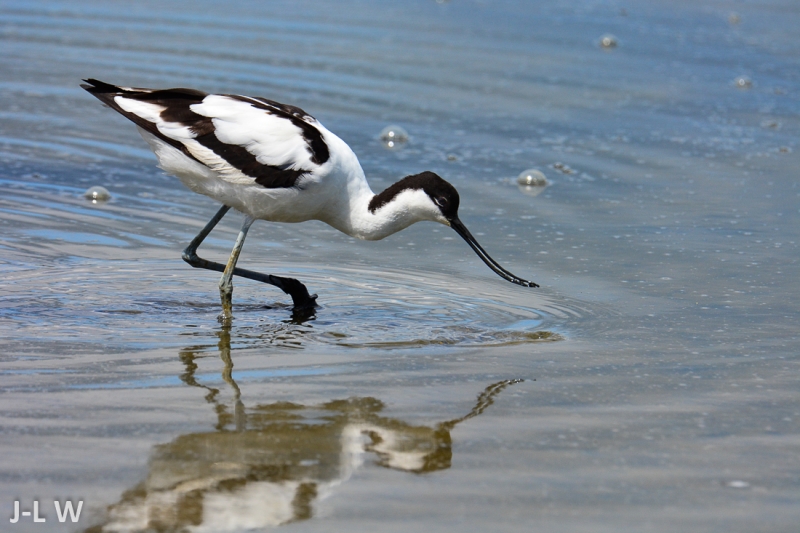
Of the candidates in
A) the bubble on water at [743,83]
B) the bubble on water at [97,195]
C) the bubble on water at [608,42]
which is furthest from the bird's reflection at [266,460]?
the bubble on water at [608,42]

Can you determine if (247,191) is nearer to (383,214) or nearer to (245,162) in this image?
(245,162)

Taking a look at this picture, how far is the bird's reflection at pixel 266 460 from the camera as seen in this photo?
3.31 metres

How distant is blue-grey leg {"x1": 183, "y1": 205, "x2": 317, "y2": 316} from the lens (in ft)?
18.2

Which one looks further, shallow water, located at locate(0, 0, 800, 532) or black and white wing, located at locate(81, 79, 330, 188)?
black and white wing, located at locate(81, 79, 330, 188)

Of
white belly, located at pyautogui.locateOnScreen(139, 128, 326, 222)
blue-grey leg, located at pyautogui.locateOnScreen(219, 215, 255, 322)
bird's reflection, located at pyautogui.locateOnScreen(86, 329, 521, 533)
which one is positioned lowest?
bird's reflection, located at pyautogui.locateOnScreen(86, 329, 521, 533)

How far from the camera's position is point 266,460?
3.68m

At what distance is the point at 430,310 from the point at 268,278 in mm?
881

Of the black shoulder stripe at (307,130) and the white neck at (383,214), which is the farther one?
the white neck at (383,214)

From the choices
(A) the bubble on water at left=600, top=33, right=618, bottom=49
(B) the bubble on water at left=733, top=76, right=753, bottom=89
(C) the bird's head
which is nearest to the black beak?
(C) the bird's head

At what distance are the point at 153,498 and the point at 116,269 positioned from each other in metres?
2.79

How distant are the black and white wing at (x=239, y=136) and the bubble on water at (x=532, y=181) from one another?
8.31ft

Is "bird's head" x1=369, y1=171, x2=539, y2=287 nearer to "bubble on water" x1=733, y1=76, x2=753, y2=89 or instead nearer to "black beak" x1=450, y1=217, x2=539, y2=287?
"black beak" x1=450, y1=217, x2=539, y2=287

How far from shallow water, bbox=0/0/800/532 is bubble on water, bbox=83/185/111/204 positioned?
0.06 m

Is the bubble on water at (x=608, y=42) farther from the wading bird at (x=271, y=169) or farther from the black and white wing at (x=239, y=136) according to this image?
the black and white wing at (x=239, y=136)
